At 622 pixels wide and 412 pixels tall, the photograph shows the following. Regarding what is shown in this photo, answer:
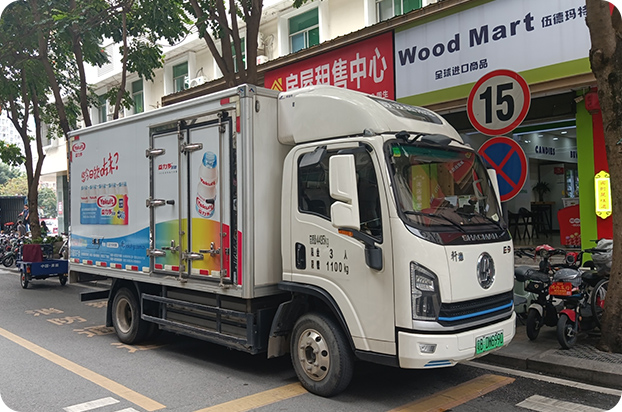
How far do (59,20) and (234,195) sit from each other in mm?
6806

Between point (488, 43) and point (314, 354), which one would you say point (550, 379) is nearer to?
point (314, 354)

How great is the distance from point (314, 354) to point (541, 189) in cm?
899

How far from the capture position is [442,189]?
16.0ft

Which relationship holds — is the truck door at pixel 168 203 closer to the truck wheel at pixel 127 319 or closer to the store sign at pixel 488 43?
the truck wheel at pixel 127 319

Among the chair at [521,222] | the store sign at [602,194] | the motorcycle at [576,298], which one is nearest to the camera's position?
the motorcycle at [576,298]

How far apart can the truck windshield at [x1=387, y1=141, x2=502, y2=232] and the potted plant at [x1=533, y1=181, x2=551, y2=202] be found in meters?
7.49

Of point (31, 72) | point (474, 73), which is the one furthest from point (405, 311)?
point (31, 72)

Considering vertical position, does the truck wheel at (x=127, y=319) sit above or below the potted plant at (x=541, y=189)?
below

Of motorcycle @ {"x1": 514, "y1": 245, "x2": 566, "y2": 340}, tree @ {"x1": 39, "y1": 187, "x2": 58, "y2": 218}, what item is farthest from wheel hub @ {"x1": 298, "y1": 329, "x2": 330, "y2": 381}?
tree @ {"x1": 39, "y1": 187, "x2": 58, "y2": 218}

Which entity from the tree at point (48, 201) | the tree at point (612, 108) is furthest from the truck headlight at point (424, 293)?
the tree at point (48, 201)

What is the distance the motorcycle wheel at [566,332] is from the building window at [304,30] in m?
11.3

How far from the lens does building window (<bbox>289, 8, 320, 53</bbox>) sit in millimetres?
15461

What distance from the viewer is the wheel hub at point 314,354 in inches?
192

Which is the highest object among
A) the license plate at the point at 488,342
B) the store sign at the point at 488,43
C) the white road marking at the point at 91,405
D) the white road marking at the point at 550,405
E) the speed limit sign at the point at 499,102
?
the store sign at the point at 488,43
